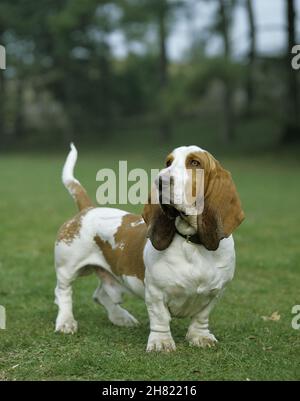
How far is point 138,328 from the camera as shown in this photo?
6082 millimetres

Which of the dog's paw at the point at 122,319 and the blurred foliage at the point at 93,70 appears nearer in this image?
the dog's paw at the point at 122,319

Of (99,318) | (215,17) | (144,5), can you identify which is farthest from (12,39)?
(99,318)

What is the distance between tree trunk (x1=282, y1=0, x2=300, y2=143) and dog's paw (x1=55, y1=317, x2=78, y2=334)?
2879 centimetres

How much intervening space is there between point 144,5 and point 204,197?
38176mm

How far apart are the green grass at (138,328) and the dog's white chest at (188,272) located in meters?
0.44

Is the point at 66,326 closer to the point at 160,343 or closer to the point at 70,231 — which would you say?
the point at 70,231

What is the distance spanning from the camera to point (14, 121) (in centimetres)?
5112

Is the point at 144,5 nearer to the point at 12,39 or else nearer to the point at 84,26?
the point at 84,26

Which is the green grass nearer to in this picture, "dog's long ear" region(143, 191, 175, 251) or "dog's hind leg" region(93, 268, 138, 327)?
"dog's hind leg" region(93, 268, 138, 327)

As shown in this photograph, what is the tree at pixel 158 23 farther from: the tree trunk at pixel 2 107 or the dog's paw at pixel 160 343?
the dog's paw at pixel 160 343

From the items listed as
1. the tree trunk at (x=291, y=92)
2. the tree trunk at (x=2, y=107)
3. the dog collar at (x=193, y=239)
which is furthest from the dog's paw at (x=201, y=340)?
the tree trunk at (x=2, y=107)

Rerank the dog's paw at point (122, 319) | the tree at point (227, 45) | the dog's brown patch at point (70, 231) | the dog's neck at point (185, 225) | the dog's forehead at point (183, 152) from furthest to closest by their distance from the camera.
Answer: the tree at point (227, 45), the dog's paw at point (122, 319), the dog's brown patch at point (70, 231), the dog's neck at point (185, 225), the dog's forehead at point (183, 152)

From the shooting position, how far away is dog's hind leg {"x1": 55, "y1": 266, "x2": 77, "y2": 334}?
232 inches

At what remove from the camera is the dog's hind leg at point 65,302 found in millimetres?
5902
